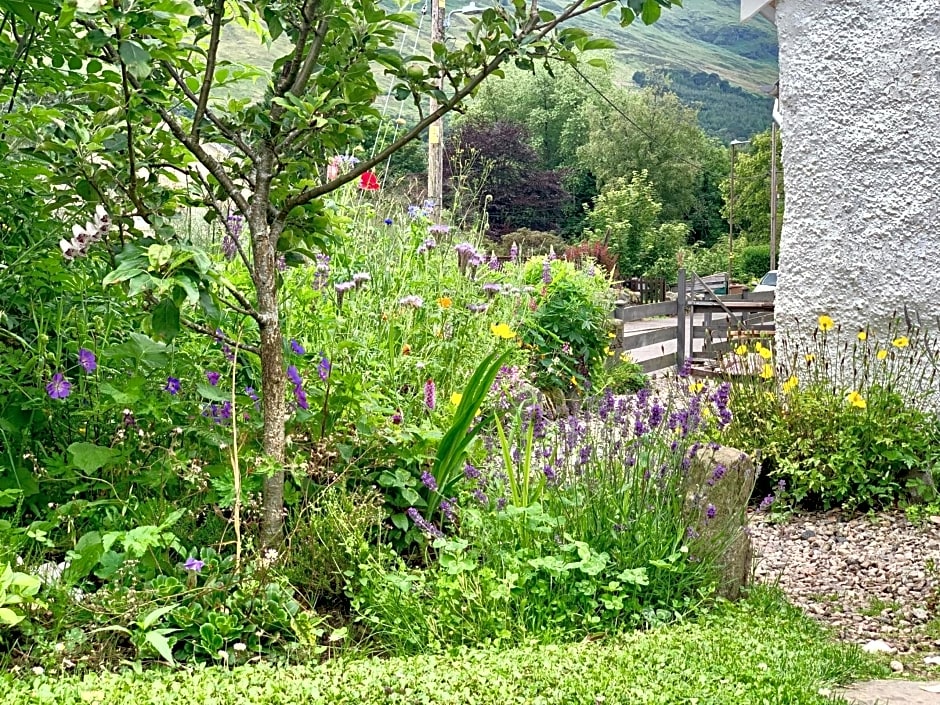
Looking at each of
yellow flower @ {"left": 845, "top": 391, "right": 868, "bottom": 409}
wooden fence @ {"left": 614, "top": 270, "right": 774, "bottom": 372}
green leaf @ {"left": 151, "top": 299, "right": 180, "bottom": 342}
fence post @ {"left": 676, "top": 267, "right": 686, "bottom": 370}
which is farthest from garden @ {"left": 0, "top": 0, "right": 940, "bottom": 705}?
fence post @ {"left": 676, "top": 267, "right": 686, "bottom": 370}

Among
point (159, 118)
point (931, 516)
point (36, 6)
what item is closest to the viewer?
point (36, 6)

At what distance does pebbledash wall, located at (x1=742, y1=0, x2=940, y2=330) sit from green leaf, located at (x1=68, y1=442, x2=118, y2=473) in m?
4.83

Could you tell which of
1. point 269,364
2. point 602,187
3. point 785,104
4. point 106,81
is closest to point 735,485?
point 269,364

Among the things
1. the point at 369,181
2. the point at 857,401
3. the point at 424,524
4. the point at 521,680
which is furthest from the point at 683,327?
the point at 521,680

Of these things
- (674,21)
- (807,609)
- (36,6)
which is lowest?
(807,609)

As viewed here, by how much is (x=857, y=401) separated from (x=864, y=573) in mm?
1280

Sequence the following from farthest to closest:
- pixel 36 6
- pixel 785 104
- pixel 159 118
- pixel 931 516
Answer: pixel 785 104
pixel 931 516
pixel 159 118
pixel 36 6

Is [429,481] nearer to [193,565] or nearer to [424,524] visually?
[424,524]

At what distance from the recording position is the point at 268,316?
293cm

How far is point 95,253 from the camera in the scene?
3.18 m

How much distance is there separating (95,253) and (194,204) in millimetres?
373

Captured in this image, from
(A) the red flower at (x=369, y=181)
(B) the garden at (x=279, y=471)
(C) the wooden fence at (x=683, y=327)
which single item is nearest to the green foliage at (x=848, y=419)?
(B) the garden at (x=279, y=471)

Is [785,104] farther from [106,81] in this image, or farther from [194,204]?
[106,81]

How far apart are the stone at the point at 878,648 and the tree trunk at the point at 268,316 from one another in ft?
7.62
